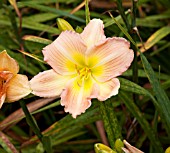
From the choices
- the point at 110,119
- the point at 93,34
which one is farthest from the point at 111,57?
the point at 110,119

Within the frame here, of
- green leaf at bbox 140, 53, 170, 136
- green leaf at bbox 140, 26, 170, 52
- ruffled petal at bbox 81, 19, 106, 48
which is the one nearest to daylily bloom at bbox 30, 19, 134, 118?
ruffled petal at bbox 81, 19, 106, 48

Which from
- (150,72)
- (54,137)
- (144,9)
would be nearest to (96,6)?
(144,9)

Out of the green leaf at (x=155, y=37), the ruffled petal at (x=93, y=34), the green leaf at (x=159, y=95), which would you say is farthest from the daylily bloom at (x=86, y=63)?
the green leaf at (x=155, y=37)

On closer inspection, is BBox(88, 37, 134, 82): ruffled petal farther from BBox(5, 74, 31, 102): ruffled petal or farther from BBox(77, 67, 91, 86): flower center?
BBox(5, 74, 31, 102): ruffled petal

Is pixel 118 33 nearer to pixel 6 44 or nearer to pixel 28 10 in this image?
pixel 6 44

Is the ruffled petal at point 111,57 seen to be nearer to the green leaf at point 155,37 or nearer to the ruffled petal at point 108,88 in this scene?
the ruffled petal at point 108,88

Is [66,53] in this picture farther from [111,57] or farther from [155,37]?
[155,37]
